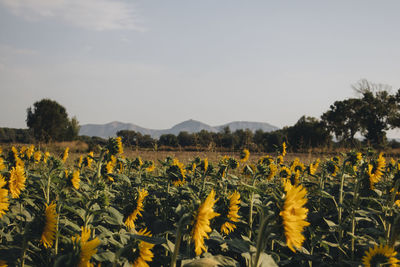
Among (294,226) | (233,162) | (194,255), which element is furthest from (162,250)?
(233,162)

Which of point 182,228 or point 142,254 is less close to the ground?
point 182,228

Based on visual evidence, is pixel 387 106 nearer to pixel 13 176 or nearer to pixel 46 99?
pixel 13 176

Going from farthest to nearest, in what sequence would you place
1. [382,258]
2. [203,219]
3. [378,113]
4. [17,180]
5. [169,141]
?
[378,113]
[169,141]
[17,180]
[382,258]
[203,219]

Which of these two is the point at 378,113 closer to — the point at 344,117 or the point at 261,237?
the point at 344,117

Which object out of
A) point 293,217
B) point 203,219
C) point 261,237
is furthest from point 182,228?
point 293,217

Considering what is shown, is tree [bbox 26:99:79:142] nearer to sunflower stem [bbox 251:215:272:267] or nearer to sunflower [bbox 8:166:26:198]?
sunflower [bbox 8:166:26:198]

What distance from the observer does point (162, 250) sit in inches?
108

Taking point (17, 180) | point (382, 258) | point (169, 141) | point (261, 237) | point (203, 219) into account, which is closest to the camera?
point (261, 237)

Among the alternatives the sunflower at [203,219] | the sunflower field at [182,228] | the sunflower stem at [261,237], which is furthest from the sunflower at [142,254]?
the sunflower stem at [261,237]

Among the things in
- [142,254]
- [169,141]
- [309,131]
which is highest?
[309,131]

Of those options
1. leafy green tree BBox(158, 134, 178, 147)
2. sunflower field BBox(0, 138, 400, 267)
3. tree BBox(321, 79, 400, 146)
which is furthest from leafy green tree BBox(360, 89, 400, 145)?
sunflower field BBox(0, 138, 400, 267)

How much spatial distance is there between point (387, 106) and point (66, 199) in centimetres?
4384

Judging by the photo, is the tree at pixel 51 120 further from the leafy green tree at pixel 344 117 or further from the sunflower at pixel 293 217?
the sunflower at pixel 293 217

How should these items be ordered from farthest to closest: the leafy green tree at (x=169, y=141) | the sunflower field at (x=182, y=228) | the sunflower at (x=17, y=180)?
the leafy green tree at (x=169, y=141)
the sunflower at (x=17, y=180)
the sunflower field at (x=182, y=228)
